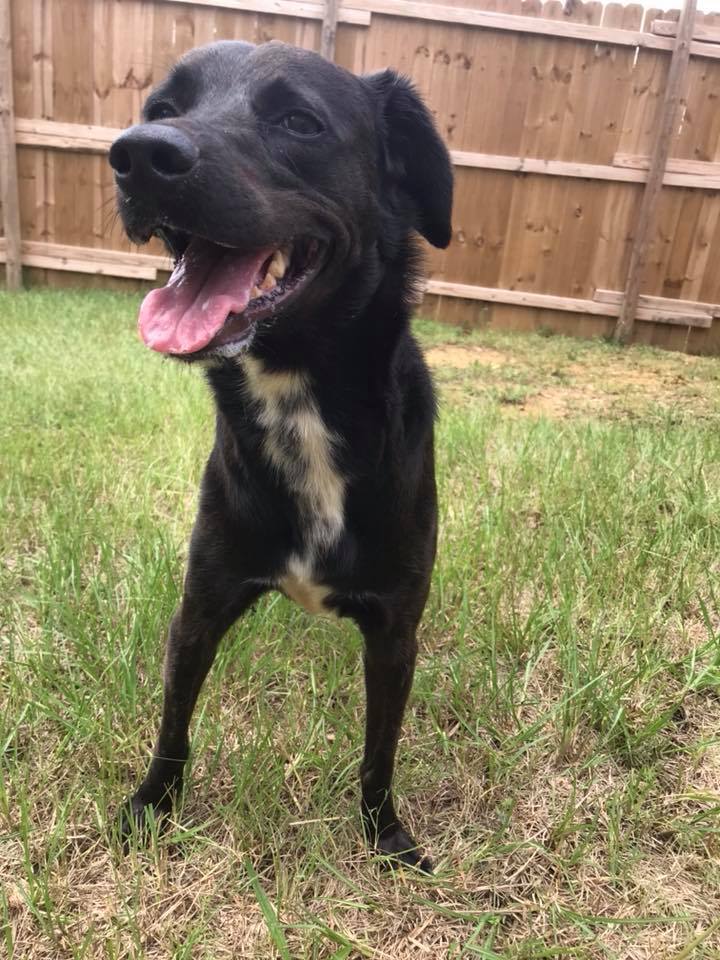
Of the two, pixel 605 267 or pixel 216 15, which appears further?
pixel 605 267

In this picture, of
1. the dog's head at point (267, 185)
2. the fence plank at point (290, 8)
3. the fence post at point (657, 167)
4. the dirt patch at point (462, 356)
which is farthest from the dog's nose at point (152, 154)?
the fence post at point (657, 167)

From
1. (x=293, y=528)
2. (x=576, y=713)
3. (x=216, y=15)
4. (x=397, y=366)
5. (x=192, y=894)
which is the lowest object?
(x=192, y=894)

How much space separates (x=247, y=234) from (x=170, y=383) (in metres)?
3.07

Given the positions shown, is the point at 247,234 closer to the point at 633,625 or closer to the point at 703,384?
the point at 633,625

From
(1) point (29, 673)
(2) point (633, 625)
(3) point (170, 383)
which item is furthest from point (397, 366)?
(3) point (170, 383)

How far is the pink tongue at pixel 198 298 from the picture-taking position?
1.25 meters

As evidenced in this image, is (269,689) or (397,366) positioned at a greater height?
(397,366)

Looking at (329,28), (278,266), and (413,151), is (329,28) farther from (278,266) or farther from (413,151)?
(278,266)

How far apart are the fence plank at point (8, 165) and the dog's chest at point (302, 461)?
6.40 metres

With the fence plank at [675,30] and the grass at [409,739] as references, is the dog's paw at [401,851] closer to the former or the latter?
the grass at [409,739]

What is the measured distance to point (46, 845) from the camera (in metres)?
1.41

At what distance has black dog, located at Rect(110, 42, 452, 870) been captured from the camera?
4.51 feet

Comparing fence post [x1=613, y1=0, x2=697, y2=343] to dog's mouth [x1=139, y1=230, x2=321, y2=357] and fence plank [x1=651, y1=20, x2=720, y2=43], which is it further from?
dog's mouth [x1=139, y1=230, x2=321, y2=357]

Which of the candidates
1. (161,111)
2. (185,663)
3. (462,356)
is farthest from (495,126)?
(185,663)
